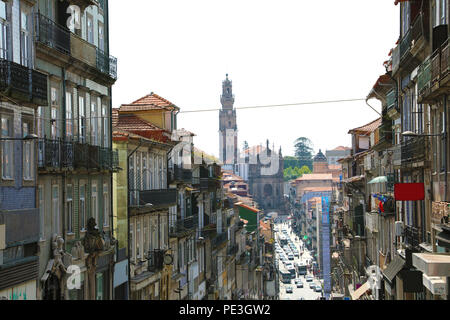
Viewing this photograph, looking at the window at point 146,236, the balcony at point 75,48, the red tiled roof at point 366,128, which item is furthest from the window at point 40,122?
the red tiled roof at point 366,128

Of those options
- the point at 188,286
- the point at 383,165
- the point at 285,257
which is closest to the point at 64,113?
the point at 188,286

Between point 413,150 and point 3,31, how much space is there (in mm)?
12571

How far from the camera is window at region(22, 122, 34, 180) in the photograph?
18.1 meters

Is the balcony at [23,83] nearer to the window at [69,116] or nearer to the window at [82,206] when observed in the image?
the window at [69,116]

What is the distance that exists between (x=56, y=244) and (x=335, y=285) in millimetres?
56954

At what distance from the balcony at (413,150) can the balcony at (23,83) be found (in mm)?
10728

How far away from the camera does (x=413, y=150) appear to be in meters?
23.3

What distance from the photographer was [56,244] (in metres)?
20.0

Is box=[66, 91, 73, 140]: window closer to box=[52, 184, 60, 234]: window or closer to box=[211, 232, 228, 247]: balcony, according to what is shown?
box=[52, 184, 60, 234]: window

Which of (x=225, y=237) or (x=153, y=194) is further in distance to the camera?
(x=225, y=237)

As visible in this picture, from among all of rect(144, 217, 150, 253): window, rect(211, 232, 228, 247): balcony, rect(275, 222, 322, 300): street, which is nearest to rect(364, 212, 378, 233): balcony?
rect(211, 232, 228, 247): balcony

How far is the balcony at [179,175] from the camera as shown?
33812mm
